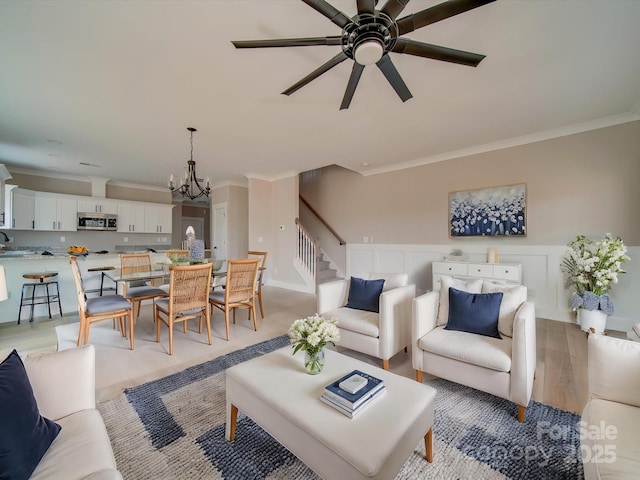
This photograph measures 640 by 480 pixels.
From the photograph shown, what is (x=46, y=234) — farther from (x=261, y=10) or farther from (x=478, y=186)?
(x=478, y=186)

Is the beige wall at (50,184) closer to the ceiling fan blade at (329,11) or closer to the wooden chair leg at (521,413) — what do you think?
the ceiling fan blade at (329,11)

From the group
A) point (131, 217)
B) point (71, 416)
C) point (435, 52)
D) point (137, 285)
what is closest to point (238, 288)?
point (137, 285)

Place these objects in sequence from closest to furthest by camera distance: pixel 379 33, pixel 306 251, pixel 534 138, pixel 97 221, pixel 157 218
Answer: pixel 379 33 → pixel 534 138 → pixel 306 251 → pixel 97 221 → pixel 157 218

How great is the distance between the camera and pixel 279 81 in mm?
2660

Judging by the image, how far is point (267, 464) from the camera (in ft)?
4.85

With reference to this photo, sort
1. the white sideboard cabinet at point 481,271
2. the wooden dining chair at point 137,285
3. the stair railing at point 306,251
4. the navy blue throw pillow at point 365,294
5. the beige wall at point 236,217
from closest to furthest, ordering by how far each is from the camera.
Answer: the navy blue throw pillow at point 365,294, the wooden dining chair at point 137,285, the white sideboard cabinet at point 481,271, the stair railing at point 306,251, the beige wall at point 236,217

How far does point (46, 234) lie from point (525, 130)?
9.39 metres

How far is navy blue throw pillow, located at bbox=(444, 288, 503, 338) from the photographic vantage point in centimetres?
216

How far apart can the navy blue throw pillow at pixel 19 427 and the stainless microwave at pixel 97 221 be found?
21.7 feet

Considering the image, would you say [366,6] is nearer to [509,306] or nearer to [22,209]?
[509,306]

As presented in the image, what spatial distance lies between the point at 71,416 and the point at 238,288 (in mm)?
2188

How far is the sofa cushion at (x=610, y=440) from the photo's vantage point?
96cm

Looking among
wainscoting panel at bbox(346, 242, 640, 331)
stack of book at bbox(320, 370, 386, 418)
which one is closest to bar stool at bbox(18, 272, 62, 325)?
wainscoting panel at bbox(346, 242, 640, 331)

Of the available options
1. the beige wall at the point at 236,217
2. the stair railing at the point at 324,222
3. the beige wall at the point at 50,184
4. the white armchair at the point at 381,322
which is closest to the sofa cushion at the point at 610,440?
the white armchair at the point at 381,322
